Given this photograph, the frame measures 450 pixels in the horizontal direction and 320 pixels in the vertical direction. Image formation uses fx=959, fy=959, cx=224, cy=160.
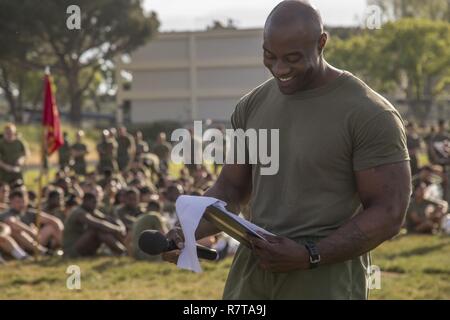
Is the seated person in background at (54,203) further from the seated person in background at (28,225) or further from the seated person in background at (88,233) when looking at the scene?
the seated person in background at (88,233)

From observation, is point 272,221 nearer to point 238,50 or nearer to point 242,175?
point 242,175

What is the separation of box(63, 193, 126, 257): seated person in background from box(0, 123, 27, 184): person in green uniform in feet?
15.1

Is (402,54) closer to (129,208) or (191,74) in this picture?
(191,74)

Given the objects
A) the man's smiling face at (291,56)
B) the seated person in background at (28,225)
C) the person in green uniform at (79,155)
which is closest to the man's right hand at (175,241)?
the man's smiling face at (291,56)

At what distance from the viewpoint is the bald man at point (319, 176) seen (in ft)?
10.2

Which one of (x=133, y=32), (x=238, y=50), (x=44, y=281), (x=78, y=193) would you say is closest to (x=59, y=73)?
(x=133, y=32)

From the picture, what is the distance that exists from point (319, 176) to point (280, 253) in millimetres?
337

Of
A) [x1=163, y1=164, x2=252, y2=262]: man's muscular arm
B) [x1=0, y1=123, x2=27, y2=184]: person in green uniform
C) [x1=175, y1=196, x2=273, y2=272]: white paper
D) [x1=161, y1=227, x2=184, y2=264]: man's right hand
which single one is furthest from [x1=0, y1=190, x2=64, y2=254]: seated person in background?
[x1=175, y1=196, x2=273, y2=272]: white paper

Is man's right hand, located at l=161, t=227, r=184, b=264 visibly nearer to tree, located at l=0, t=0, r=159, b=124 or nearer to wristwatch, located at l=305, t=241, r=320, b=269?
wristwatch, located at l=305, t=241, r=320, b=269

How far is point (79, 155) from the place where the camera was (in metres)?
19.9

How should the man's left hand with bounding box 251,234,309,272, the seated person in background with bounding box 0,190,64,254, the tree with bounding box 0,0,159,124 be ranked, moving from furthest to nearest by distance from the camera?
the tree with bounding box 0,0,159,124
the seated person in background with bounding box 0,190,64,254
the man's left hand with bounding box 251,234,309,272

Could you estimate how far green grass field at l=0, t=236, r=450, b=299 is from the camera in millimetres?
8953

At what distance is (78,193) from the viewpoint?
45.8ft

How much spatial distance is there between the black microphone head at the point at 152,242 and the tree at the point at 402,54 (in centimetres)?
3774
